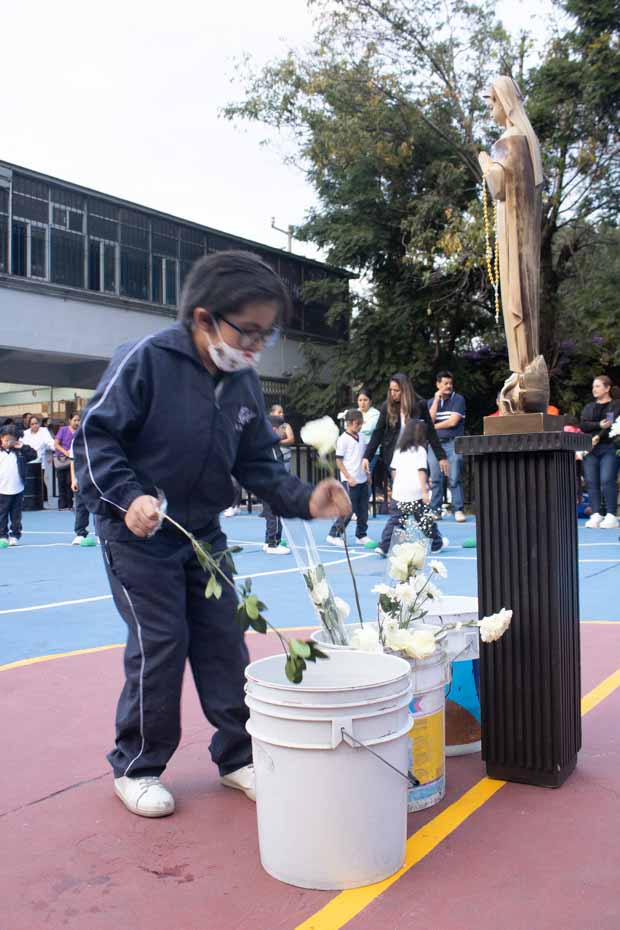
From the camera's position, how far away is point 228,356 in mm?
3154

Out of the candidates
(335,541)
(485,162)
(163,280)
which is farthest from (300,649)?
(163,280)

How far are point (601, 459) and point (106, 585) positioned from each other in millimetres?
7561

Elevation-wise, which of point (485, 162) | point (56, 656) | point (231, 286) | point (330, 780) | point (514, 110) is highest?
point (514, 110)

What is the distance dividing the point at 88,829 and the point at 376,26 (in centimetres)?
2178

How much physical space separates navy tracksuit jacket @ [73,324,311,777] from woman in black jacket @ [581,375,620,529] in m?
10.2

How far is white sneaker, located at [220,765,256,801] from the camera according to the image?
337 centimetres

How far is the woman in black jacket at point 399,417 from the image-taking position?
9.75 metres

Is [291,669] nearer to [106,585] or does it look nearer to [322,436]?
[322,436]

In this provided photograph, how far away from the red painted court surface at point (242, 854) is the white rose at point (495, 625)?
62 cm

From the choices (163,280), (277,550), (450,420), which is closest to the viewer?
(277,550)

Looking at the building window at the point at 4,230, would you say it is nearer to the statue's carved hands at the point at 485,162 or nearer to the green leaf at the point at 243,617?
the statue's carved hands at the point at 485,162

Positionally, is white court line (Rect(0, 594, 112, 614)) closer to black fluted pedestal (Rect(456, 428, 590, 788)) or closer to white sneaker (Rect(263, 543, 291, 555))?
white sneaker (Rect(263, 543, 291, 555))

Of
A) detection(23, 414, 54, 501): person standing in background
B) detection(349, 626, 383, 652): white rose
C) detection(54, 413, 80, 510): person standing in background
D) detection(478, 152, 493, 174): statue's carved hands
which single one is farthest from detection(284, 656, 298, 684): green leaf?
detection(23, 414, 54, 501): person standing in background

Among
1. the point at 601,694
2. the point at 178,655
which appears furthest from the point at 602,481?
the point at 178,655
